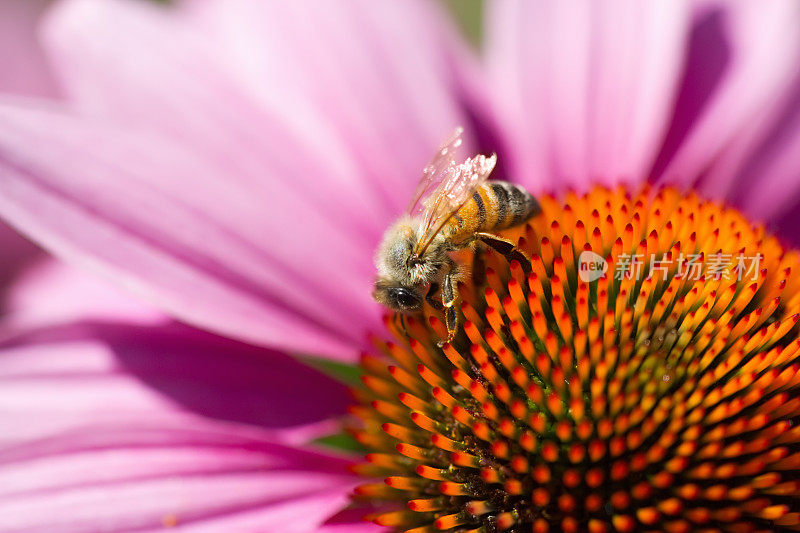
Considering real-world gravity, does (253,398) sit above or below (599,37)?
below

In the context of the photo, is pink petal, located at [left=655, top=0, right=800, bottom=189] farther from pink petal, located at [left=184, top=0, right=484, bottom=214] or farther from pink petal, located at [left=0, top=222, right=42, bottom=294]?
pink petal, located at [left=0, top=222, right=42, bottom=294]

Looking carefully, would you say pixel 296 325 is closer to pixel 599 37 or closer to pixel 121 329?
pixel 121 329

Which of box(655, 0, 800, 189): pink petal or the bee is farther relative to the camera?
box(655, 0, 800, 189): pink petal

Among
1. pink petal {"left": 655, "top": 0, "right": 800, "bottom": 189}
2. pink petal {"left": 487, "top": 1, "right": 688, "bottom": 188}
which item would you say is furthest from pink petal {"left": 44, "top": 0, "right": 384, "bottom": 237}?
pink petal {"left": 655, "top": 0, "right": 800, "bottom": 189}

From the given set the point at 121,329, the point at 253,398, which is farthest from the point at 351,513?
the point at 121,329

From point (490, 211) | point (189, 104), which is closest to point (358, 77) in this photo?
point (189, 104)

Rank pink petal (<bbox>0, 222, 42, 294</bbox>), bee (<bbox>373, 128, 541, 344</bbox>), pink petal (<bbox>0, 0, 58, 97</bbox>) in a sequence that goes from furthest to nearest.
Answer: pink petal (<bbox>0, 0, 58, 97</bbox>) < pink petal (<bbox>0, 222, 42, 294</bbox>) < bee (<bbox>373, 128, 541, 344</bbox>)

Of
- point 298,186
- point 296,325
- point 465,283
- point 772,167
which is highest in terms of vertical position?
point 298,186

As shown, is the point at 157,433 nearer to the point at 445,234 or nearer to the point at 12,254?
the point at 445,234

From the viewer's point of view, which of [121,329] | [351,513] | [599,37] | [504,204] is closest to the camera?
[504,204]
